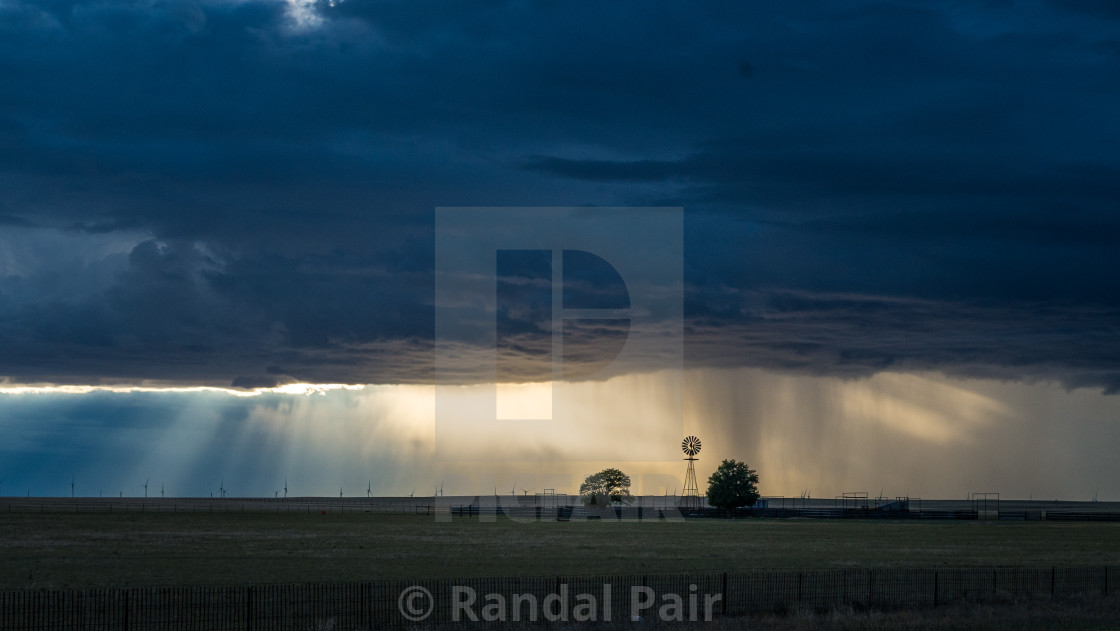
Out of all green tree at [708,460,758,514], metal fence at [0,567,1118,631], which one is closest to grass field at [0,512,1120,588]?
metal fence at [0,567,1118,631]

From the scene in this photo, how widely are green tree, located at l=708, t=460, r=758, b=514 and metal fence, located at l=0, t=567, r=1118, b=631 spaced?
4918 inches

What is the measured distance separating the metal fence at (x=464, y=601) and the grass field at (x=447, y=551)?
373 inches

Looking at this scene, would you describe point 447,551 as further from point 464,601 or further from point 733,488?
point 733,488

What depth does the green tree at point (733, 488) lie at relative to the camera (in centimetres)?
17025

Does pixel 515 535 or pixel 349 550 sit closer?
pixel 349 550

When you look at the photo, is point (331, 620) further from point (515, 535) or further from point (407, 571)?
point (515, 535)

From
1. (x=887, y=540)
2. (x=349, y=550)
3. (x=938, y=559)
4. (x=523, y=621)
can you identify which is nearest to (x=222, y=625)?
(x=523, y=621)

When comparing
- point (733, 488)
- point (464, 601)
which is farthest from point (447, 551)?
point (733, 488)

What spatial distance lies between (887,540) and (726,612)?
209ft

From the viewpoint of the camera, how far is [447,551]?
7231cm

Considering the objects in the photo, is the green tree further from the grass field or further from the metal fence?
the metal fence

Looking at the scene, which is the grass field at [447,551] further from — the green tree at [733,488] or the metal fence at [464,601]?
the green tree at [733,488]

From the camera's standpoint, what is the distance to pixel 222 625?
33344mm

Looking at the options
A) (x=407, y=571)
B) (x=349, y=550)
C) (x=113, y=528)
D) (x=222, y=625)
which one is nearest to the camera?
(x=222, y=625)
